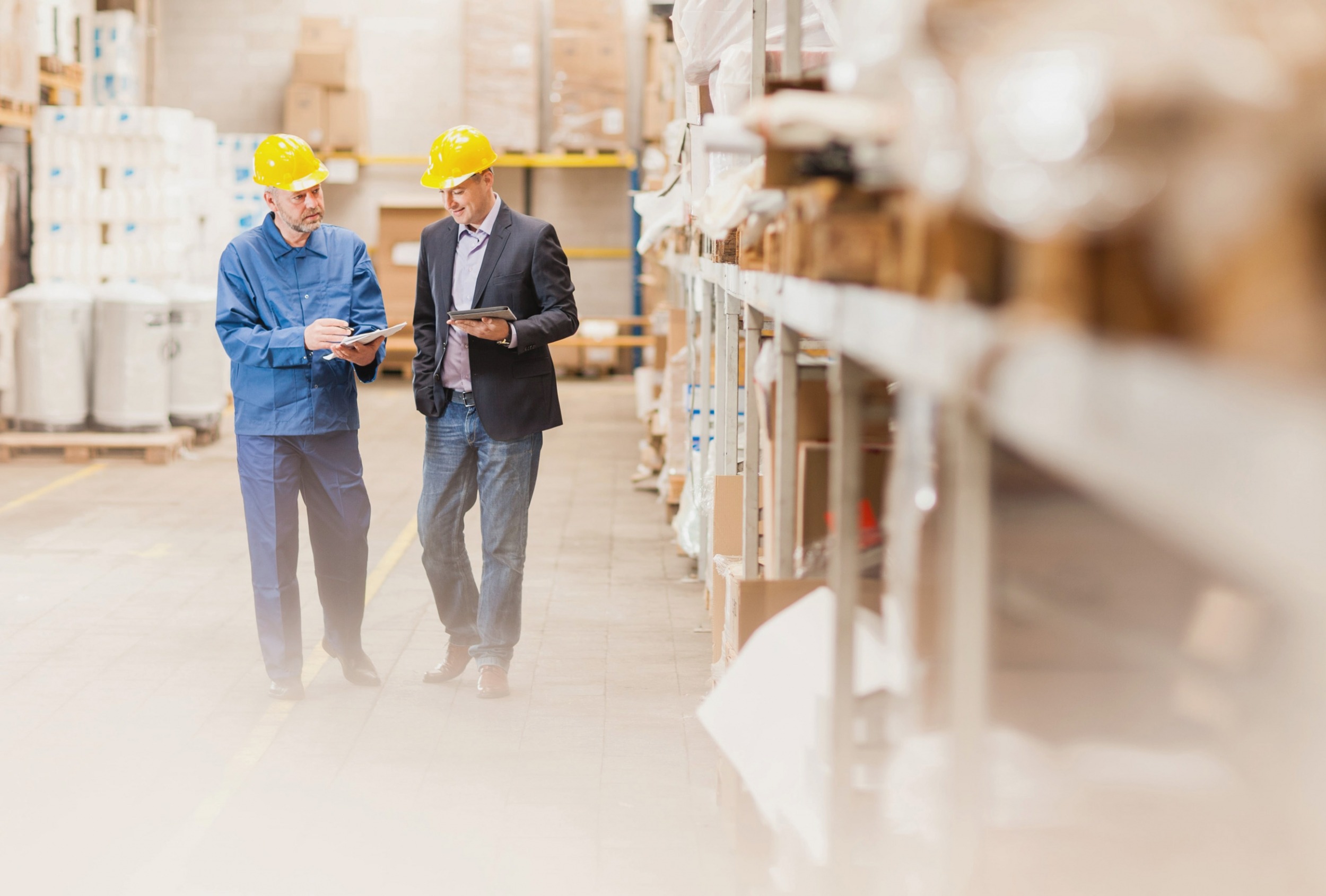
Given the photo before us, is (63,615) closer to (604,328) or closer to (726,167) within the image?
(726,167)

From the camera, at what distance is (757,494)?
4457mm

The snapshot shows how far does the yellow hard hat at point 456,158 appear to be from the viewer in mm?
4961

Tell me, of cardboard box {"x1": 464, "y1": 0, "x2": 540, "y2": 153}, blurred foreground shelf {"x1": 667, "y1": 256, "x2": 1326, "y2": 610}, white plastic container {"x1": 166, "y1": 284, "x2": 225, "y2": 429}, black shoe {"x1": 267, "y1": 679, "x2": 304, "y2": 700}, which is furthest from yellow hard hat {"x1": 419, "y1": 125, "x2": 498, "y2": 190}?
cardboard box {"x1": 464, "y1": 0, "x2": 540, "y2": 153}

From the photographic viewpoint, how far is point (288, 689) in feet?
17.2

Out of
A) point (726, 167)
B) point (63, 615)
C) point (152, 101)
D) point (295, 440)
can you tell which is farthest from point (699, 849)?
point (152, 101)

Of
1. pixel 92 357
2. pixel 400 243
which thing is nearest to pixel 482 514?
pixel 92 357

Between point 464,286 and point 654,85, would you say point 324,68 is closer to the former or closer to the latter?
point 654,85

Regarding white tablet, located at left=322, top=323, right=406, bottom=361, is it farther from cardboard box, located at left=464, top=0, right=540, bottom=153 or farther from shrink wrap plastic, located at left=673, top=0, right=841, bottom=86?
cardboard box, located at left=464, top=0, right=540, bottom=153

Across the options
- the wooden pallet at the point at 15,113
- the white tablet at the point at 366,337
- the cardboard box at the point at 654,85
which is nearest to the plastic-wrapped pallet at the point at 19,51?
the wooden pallet at the point at 15,113

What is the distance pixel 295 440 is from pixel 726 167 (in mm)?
1993

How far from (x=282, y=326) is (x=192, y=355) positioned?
6.93m

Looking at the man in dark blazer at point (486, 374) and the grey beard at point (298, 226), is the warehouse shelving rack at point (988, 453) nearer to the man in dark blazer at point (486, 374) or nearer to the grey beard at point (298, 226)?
the man in dark blazer at point (486, 374)

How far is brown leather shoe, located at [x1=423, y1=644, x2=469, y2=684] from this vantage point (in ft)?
18.0

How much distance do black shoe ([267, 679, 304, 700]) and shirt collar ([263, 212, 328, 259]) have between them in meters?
1.61
